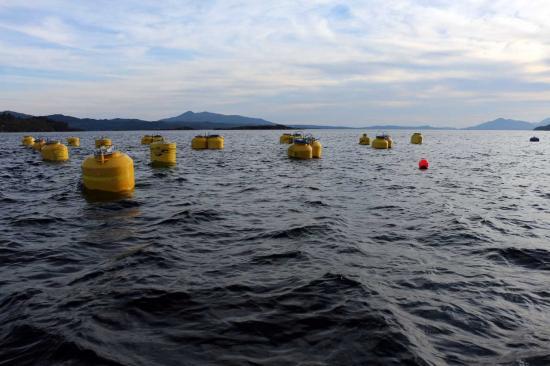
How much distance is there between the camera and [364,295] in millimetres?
7203

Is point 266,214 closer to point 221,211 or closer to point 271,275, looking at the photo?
point 221,211

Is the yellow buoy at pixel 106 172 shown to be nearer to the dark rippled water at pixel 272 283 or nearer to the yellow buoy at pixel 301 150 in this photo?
the dark rippled water at pixel 272 283

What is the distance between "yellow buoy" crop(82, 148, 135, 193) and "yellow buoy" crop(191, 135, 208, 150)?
34.0 metres

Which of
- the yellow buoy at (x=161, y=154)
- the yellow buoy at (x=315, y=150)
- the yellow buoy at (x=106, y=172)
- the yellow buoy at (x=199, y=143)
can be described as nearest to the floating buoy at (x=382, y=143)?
the yellow buoy at (x=315, y=150)

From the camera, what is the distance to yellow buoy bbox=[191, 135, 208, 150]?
50.5m

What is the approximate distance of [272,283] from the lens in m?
7.79

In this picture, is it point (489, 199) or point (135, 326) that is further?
point (489, 199)

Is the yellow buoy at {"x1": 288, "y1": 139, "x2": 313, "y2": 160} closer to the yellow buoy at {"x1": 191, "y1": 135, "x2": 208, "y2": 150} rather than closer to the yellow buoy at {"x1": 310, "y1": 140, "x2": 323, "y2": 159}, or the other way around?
the yellow buoy at {"x1": 310, "y1": 140, "x2": 323, "y2": 159}

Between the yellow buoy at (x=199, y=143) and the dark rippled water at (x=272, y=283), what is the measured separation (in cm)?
3462

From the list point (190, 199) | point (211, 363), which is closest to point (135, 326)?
point (211, 363)

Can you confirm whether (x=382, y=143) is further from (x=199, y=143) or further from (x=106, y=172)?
(x=106, y=172)

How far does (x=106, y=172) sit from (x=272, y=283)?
A: 11.1 metres

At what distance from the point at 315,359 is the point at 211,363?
1331mm

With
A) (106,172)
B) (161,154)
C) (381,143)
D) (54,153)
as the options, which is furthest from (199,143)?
(106,172)
